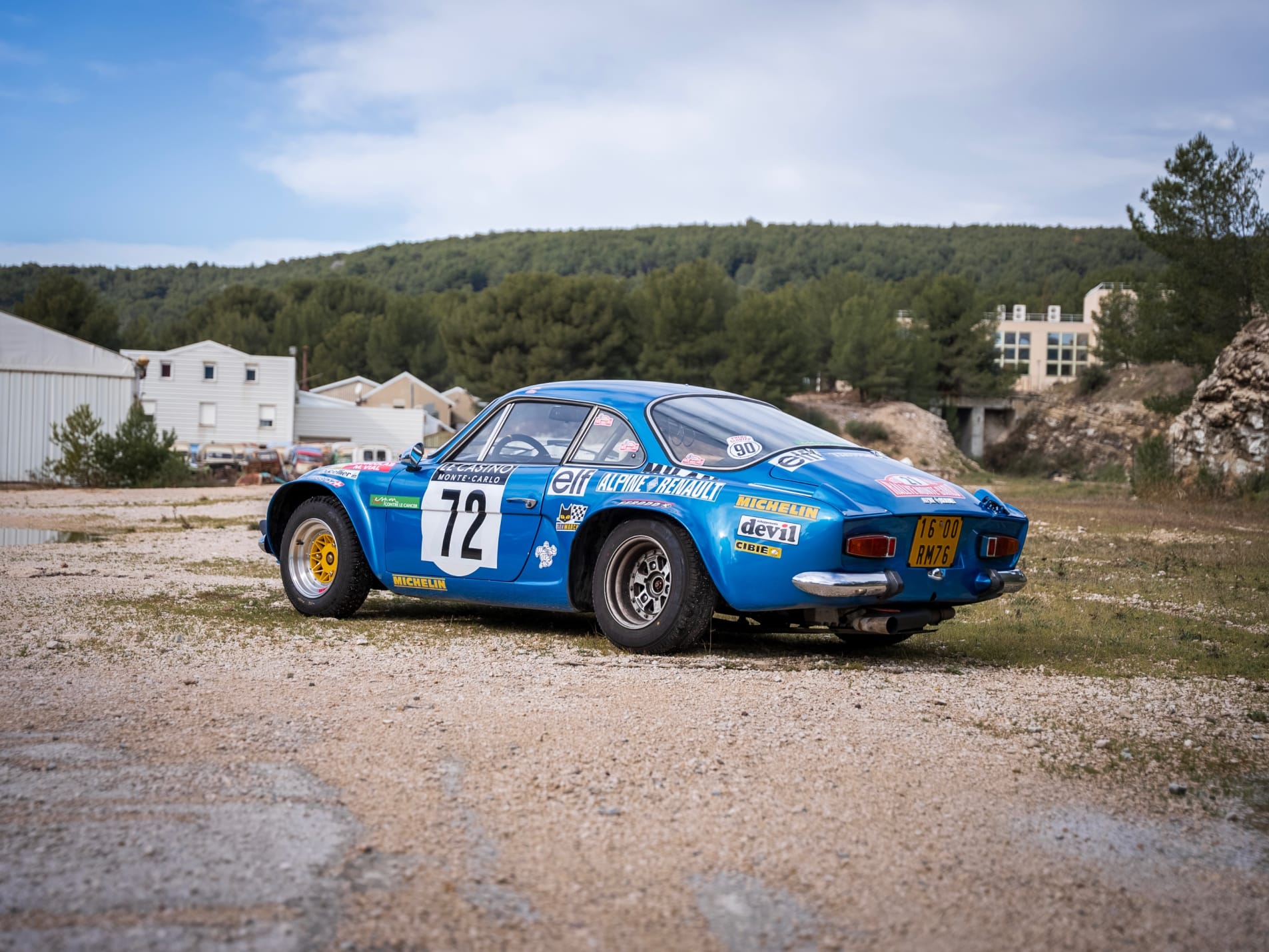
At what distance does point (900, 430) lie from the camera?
219 ft

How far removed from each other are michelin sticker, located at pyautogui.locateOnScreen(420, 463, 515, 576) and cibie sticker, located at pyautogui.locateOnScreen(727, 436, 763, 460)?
136 centimetres

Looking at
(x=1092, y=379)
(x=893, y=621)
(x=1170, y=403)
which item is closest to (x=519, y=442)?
(x=893, y=621)

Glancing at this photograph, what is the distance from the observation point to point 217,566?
11.5m

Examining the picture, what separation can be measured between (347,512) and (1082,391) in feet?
251

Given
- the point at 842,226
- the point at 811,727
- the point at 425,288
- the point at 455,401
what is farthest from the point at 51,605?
the point at 842,226

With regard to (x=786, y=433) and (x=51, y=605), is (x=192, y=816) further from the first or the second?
(x=51, y=605)

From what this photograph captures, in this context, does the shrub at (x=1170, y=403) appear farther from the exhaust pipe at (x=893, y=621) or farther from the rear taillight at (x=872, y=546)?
the rear taillight at (x=872, y=546)

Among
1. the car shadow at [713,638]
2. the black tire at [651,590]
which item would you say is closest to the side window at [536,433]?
the black tire at [651,590]

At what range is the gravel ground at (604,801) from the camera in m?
2.95

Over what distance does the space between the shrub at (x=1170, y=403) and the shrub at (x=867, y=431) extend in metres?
24.5

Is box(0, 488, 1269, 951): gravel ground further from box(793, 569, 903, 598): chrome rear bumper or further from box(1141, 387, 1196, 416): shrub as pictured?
box(1141, 387, 1196, 416): shrub

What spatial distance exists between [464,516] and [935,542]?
269 centimetres

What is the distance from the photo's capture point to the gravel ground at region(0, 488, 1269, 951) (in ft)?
9.67

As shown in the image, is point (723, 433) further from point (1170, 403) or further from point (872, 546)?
point (1170, 403)
